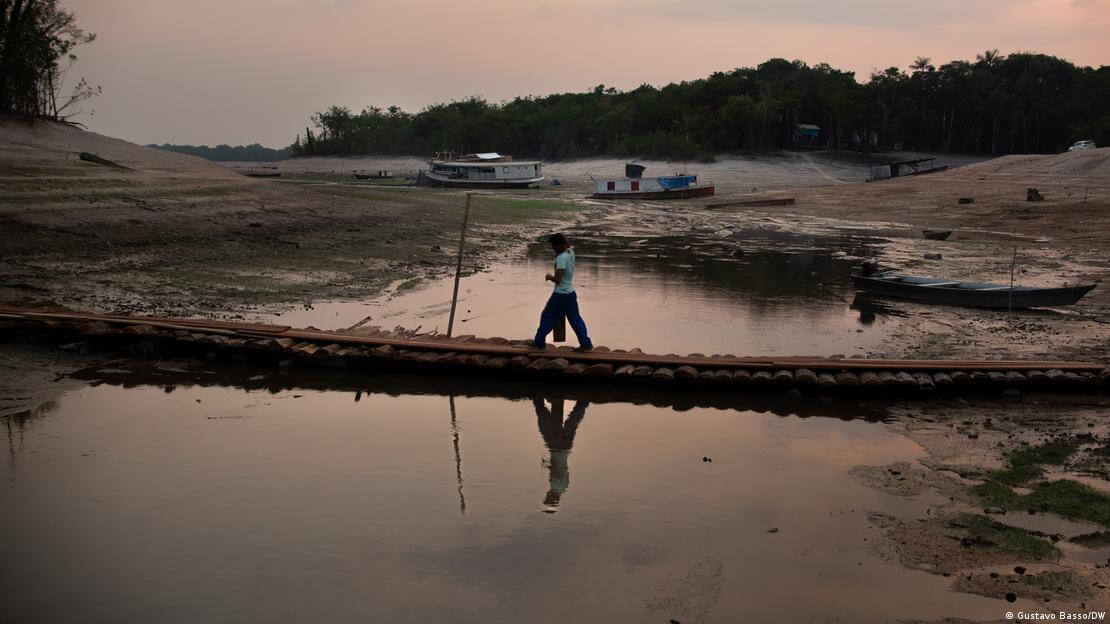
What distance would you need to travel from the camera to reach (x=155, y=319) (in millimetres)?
11953

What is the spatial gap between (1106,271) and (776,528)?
19.0 m

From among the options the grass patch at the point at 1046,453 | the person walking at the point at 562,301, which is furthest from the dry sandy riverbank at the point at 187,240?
the grass patch at the point at 1046,453

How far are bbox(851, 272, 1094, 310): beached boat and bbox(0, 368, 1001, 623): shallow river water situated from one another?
8014 millimetres

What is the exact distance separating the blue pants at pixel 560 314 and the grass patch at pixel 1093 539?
6092 millimetres

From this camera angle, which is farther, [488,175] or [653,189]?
[488,175]

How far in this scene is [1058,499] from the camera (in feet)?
23.1

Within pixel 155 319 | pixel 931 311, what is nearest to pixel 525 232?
pixel 931 311

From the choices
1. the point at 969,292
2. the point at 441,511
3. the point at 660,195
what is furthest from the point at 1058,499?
the point at 660,195

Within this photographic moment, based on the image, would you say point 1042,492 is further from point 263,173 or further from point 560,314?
point 263,173

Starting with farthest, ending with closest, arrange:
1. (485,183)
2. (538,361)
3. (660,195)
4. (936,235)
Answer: (485,183) < (660,195) < (936,235) < (538,361)

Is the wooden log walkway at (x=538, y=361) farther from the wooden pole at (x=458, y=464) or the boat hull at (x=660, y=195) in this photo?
the boat hull at (x=660, y=195)

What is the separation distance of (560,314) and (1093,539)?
6524 mm

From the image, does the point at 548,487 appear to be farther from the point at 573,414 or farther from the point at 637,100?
the point at 637,100

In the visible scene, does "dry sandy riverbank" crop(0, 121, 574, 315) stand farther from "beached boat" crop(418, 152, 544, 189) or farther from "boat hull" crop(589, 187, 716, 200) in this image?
"beached boat" crop(418, 152, 544, 189)
